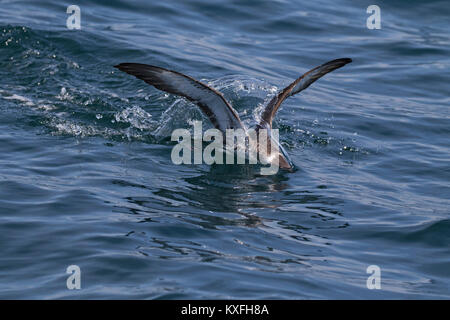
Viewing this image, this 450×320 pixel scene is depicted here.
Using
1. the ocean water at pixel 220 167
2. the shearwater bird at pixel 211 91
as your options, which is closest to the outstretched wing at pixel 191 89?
the shearwater bird at pixel 211 91

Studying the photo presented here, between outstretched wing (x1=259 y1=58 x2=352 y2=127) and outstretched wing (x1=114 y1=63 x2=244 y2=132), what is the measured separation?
2.41 feet

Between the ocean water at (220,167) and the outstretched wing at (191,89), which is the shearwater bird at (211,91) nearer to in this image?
the outstretched wing at (191,89)

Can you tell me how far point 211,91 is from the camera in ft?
32.1

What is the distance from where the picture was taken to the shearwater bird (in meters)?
9.51

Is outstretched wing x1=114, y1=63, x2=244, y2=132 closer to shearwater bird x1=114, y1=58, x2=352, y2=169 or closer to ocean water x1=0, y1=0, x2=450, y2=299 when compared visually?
shearwater bird x1=114, y1=58, x2=352, y2=169

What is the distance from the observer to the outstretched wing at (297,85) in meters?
10.6

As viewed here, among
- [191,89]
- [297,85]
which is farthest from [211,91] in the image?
[297,85]

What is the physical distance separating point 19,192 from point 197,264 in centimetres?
277

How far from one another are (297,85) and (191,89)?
185 cm

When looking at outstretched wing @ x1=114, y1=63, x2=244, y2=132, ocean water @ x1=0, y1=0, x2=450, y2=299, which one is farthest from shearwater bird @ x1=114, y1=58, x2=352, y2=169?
ocean water @ x1=0, y1=0, x2=450, y2=299

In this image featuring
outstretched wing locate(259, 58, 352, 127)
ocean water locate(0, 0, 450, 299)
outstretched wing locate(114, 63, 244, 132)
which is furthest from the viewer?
outstretched wing locate(259, 58, 352, 127)

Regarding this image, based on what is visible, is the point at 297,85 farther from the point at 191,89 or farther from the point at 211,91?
the point at 191,89
